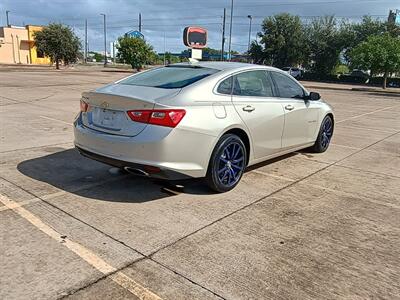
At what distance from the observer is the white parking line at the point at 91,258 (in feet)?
8.99

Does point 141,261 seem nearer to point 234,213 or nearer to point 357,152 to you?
point 234,213

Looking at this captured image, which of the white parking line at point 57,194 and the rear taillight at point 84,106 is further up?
the rear taillight at point 84,106

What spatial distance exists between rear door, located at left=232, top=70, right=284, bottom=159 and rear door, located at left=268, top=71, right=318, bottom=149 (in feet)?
0.59

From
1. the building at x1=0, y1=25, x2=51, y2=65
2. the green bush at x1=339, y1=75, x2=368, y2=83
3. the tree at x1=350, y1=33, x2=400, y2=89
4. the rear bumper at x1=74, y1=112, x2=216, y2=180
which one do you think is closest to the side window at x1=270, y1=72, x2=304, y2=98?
the rear bumper at x1=74, y1=112, x2=216, y2=180

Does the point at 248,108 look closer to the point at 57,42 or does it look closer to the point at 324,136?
the point at 324,136

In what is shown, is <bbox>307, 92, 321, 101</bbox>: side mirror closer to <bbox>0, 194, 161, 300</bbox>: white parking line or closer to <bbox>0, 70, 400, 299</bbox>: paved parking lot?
<bbox>0, 70, 400, 299</bbox>: paved parking lot

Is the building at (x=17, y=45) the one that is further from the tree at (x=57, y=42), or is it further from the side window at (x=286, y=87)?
the side window at (x=286, y=87)

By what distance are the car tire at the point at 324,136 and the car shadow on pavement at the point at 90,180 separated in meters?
3.36

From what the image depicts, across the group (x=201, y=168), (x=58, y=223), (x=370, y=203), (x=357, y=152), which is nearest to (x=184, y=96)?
(x=201, y=168)

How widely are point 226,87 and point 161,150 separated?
127 centimetres

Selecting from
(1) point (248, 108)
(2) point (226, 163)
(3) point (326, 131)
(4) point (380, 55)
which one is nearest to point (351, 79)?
(4) point (380, 55)

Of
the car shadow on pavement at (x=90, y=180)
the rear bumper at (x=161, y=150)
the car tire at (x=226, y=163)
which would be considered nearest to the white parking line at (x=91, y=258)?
the car shadow on pavement at (x=90, y=180)

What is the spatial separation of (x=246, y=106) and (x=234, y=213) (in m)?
1.40

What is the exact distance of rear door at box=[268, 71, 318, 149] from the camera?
5668 mm
